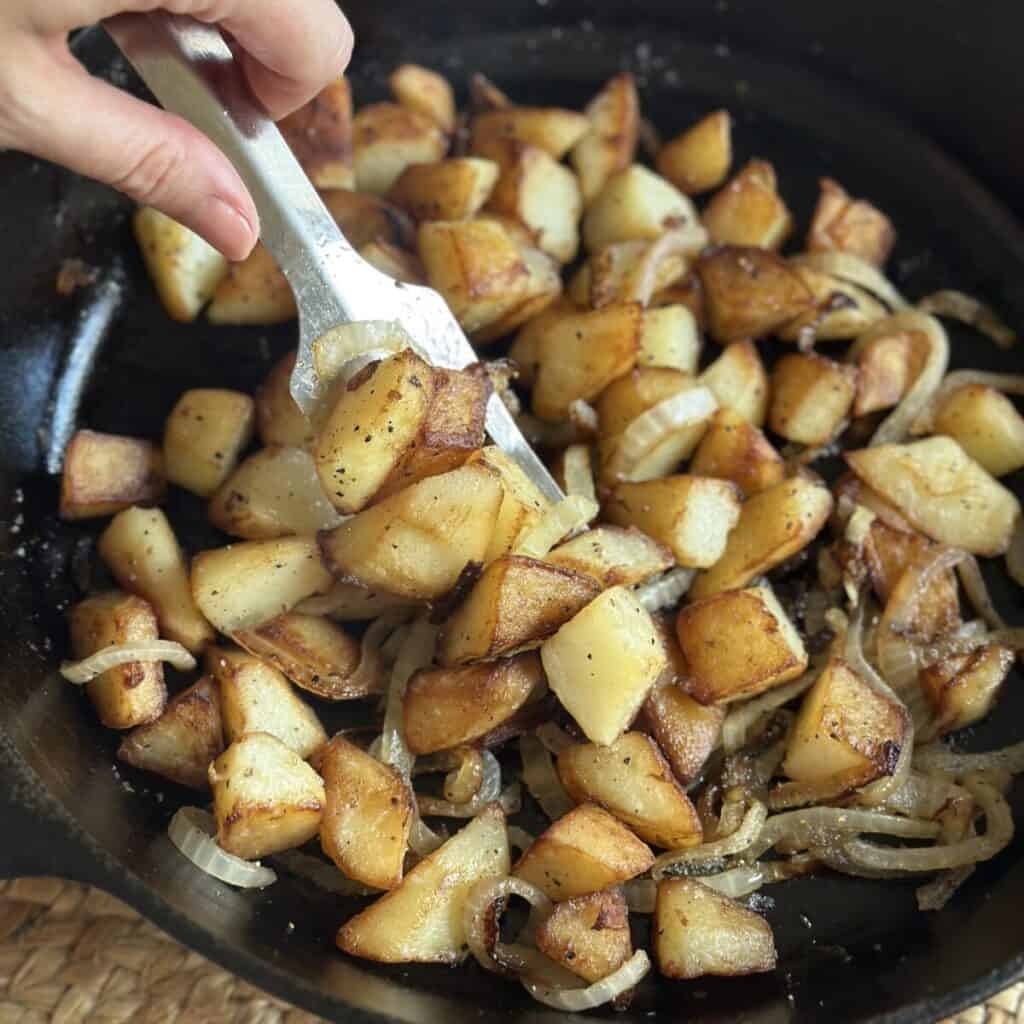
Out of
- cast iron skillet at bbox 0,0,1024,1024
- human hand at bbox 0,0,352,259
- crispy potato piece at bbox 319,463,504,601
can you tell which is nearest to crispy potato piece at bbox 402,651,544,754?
crispy potato piece at bbox 319,463,504,601

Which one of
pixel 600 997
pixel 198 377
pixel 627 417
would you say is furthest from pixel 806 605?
pixel 198 377

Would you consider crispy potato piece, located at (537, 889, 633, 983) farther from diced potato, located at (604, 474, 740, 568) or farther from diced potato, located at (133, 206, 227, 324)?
diced potato, located at (133, 206, 227, 324)

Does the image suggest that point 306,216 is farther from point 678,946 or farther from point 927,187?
point 927,187

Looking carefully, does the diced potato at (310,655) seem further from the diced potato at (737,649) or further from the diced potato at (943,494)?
the diced potato at (943,494)

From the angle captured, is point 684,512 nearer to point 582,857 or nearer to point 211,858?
point 582,857

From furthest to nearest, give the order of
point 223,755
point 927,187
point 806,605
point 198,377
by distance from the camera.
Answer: point 927,187 < point 198,377 < point 806,605 < point 223,755

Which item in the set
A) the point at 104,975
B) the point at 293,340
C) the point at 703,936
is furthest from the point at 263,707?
the point at 293,340
